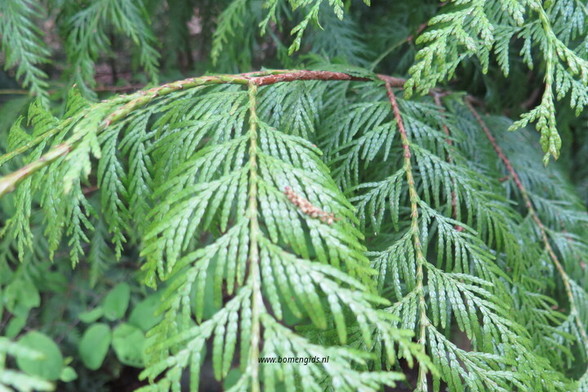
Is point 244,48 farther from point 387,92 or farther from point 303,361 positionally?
point 303,361

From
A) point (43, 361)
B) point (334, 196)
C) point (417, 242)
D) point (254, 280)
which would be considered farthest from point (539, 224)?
point (43, 361)

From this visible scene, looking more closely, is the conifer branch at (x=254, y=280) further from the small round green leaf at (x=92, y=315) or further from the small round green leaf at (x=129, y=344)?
the small round green leaf at (x=92, y=315)

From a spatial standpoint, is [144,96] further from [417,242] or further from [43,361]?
[43,361]

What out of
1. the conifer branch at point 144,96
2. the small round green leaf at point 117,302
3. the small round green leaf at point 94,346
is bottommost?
the small round green leaf at point 94,346

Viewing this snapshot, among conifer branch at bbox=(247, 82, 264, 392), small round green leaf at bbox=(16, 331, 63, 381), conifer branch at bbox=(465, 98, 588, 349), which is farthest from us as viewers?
small round green leaf at bbox=(16, 331, 63, 381)

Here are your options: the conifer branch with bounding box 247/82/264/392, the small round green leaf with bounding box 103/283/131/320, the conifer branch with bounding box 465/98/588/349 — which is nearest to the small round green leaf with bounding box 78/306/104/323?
the small round green leaf with bounding box 103/283/131/320

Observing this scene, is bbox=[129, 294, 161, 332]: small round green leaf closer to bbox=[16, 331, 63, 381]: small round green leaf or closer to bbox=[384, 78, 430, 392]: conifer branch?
bbox=[16, 331, 63, 381]: small round green leaf

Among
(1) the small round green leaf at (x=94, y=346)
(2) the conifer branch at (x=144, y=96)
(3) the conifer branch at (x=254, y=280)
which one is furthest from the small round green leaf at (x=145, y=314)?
(3) the conifer branch at (x=254, y=280)
